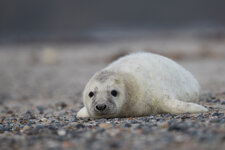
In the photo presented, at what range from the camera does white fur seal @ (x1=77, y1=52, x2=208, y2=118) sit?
5625 mm

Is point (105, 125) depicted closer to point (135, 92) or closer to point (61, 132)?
point (61, 132)

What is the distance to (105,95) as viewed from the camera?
564 cm

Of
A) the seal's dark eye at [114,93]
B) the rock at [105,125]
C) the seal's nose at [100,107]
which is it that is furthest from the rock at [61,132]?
the seal's dark eye at [114,93]

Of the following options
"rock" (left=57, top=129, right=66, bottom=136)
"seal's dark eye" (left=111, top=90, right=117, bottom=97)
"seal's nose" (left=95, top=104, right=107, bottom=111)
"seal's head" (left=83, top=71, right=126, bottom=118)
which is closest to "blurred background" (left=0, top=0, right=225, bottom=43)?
"seal's head" (left=83, top=71, right=126, bottom=118)

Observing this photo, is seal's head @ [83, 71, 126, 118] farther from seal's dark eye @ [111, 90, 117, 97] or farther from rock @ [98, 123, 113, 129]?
rock @ [98, 123, 113, 129]

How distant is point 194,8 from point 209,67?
102 meters

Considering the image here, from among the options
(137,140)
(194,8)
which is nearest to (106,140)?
(137,140)

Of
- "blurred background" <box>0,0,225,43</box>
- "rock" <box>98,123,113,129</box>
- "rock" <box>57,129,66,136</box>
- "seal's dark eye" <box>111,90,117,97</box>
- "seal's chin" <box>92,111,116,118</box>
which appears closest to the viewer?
"rock" <box>57,129,66,136</box>

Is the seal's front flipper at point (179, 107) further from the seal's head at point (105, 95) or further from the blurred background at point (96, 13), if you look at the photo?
the blurred background at point (96, 13)

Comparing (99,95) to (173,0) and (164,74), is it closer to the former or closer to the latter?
(164,74)

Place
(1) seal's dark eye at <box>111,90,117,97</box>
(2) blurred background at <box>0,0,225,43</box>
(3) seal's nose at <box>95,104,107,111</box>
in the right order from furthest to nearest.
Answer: (2) blurred background at <box>0,0,225,43</box>
(1) seal's dark eye at <box>111,90,117,97</box>
(3) seal's nose at <box>95,104,107,111</box>

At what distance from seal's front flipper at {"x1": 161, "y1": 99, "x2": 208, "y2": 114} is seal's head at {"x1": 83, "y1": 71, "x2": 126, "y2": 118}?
A: 61cm

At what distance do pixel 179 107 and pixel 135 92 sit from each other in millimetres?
651

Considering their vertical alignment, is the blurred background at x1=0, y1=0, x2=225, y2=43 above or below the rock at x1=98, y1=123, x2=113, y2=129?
above
